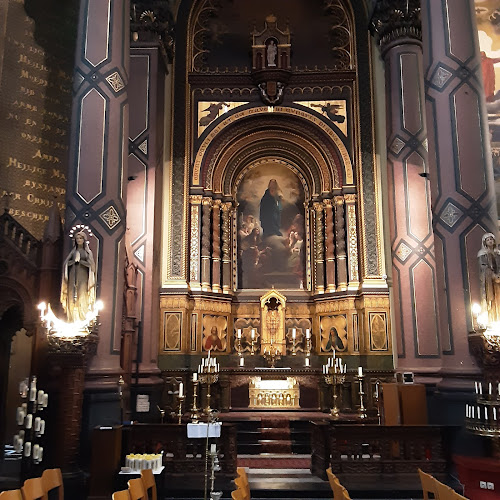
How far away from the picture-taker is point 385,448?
9.21 metres

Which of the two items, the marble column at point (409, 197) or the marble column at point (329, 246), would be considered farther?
the marble column at point (329, 246)

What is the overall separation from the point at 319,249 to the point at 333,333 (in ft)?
7.97

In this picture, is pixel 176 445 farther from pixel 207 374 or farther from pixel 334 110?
pixel 334 110

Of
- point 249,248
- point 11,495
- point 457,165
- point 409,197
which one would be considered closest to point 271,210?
point 249,248

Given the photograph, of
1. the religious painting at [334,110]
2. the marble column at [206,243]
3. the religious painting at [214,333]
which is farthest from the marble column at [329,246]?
the marble column at [206,243]

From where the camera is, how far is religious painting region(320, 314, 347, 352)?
15.6 m

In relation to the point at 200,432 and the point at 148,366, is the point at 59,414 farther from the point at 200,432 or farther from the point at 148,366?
the point at 148,366

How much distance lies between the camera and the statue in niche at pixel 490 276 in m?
8.41

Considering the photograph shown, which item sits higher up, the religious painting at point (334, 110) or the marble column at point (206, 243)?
the religious painting at point (334, 110)

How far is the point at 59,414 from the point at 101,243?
279 centimetres

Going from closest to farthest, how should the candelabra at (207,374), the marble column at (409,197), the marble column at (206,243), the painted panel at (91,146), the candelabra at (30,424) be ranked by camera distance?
1. the candelabra at (30,424)
2. the painted panel at (91,146)
3. the candelabra at (207,374)
4. the marble column at (409,197)
5. the marble column at (206,243)

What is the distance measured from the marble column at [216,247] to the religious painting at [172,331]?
1.52m

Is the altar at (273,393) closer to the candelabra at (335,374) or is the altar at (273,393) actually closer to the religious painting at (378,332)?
the candelabra at (335,374)

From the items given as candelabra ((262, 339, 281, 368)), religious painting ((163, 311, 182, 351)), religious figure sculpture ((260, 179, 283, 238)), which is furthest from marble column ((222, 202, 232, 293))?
candelabra ((262, 339, 281, 368))
